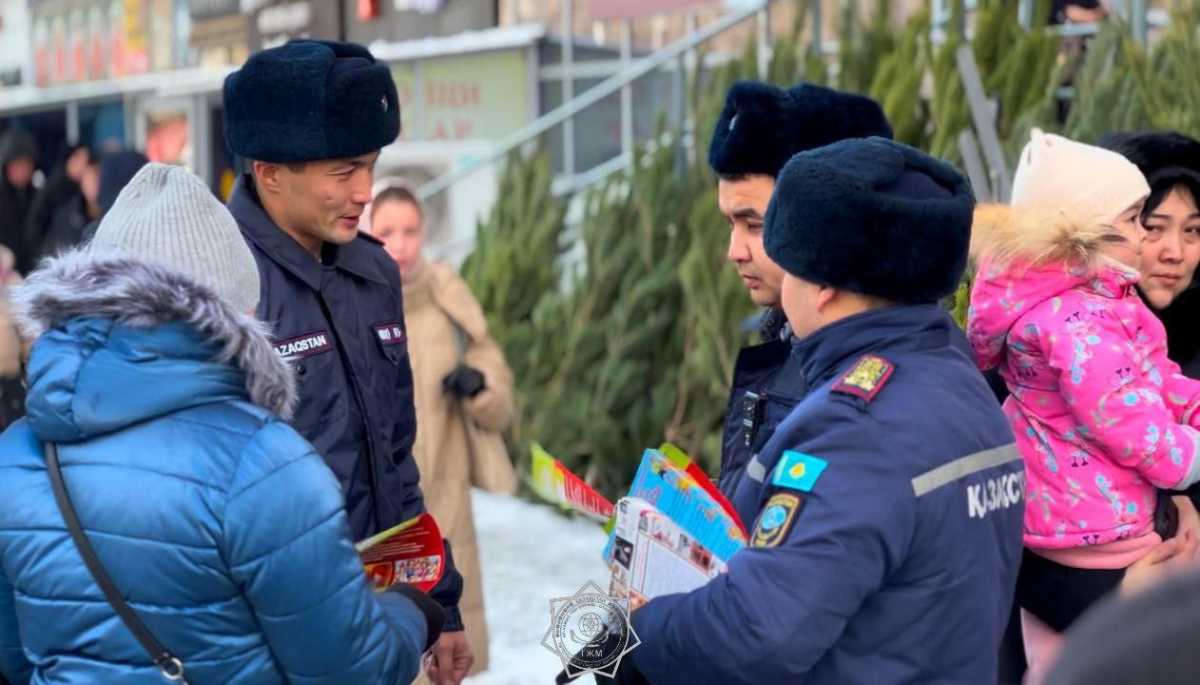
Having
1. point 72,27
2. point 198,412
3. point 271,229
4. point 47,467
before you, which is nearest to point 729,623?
point 198,412

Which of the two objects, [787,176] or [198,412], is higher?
[787,176]

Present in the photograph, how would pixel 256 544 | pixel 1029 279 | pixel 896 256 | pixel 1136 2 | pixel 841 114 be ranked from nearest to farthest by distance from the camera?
pixel 256 544 → pixel 896 256 → pixel 1029 279 → pixel 841 114 → pixel 1136 2

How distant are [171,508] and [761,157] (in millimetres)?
1349

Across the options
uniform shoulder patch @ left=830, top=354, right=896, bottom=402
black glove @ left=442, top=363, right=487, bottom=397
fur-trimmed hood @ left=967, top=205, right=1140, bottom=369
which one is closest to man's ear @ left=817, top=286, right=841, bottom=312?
uniform shoulder patch @ left=830, top=354, right=896, bottom=402

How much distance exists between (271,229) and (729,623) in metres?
1.20

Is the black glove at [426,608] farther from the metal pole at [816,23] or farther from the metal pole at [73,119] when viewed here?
the metal pole at [73,119]

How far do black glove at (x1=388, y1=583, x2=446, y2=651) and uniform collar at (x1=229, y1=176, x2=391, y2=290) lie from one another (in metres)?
0.65

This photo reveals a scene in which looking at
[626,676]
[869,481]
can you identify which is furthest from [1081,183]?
[626,676]

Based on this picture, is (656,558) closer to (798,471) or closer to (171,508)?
(798,471)

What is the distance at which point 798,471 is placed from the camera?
1.86 metres

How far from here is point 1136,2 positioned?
550cm

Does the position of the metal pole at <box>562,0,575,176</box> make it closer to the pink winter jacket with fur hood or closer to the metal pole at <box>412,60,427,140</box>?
Answer: the metal pole at <box>412,60,427,140</box>

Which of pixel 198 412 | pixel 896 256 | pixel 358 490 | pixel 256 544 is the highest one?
pixel 896 256

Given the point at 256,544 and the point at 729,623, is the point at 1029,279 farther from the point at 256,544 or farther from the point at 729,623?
the point at 256,544
